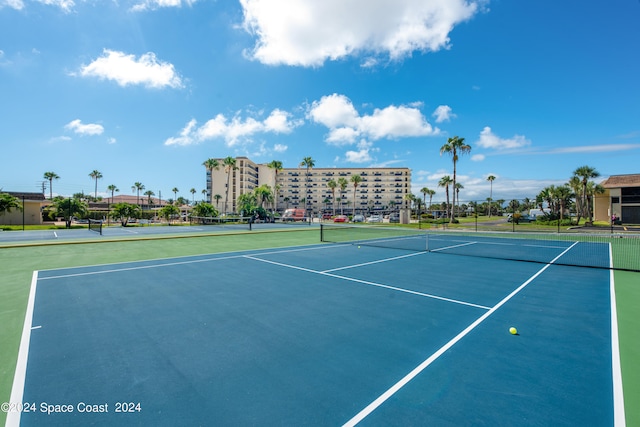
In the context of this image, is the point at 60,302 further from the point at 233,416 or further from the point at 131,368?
the point at 233,416

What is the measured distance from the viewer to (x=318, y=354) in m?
4.65

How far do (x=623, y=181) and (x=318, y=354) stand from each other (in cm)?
5814

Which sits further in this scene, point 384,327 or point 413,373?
point 384,327

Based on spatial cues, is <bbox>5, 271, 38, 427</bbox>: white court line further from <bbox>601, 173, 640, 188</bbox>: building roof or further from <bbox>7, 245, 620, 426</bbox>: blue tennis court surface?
<bbox>601, 173, 640, 188</bbox>: building roof

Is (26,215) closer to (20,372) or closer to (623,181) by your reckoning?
(20,372)

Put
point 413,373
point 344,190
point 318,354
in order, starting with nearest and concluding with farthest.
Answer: point 413,373, point 318,354, point 344,190

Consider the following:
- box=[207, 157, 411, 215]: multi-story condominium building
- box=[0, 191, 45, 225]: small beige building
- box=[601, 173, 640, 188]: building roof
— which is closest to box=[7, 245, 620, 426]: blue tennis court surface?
box=[601, 173, 640, 188]: building roof

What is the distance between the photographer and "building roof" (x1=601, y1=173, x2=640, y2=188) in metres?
40.5

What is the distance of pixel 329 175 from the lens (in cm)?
13025

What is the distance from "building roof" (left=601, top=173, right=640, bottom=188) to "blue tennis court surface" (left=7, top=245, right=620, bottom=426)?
1845 inches

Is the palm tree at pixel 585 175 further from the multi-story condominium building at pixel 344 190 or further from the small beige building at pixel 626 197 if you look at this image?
the multi-story condominium building at pixel 344 190

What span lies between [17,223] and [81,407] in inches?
2428

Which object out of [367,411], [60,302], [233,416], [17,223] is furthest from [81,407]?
[17,223]

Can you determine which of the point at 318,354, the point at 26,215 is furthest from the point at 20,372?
the point at 26,215
